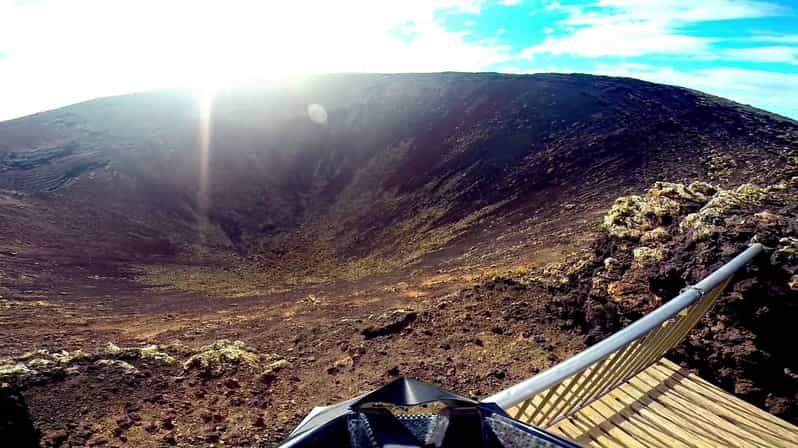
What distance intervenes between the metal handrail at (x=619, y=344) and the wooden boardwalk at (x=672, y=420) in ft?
0.51

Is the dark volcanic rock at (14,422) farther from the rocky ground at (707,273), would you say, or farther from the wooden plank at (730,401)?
the rocky ground at (707,273)

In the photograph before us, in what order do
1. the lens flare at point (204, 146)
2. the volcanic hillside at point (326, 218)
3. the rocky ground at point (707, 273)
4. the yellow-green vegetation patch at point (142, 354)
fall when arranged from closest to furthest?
1. the rocky ground at point (707, 273)
2. the volcanic hillside at point (326, 218)
3. the yellow-green vegetation patch at point (142, 354)
4. the lens flare at point (204, 146)

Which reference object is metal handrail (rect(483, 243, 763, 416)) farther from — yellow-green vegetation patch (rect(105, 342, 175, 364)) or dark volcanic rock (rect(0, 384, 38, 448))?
yellow-green vegetation patch (rect(105, 342, 175, 364))

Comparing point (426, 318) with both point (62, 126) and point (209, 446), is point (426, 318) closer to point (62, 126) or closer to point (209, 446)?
point (209, 446)

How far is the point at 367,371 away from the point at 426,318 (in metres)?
1.52

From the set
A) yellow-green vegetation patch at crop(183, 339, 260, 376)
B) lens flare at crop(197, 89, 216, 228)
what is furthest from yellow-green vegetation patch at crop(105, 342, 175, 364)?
lens flare at crop(197, 89, 216, 228)

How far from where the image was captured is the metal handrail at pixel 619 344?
2.22 metres

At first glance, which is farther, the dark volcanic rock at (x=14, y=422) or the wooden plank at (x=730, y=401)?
the dark volcanic rock at (x=14, y=422)

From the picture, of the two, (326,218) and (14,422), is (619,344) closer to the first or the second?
(14,422)

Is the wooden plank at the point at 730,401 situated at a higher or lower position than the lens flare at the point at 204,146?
lower

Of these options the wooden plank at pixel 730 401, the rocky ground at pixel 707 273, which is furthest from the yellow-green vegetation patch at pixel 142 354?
the wooden plank at pixel 730 401

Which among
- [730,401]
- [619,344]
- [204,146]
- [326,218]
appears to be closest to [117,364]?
[619,344]

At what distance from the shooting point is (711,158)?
18391 mm

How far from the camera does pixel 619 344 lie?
8.52 feet
